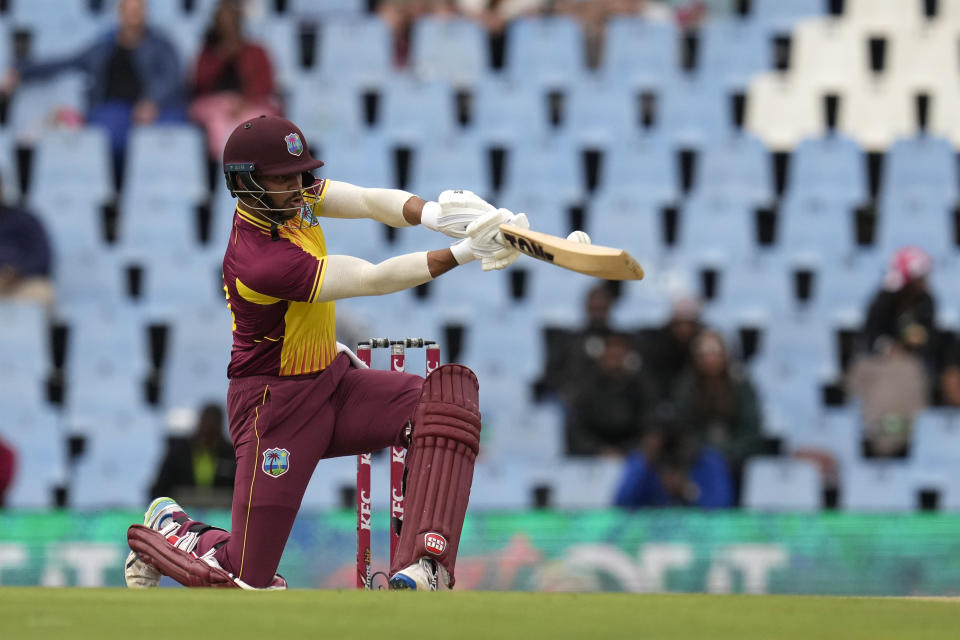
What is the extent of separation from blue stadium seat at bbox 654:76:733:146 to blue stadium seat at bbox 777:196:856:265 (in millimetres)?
835

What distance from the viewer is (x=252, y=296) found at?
531cm

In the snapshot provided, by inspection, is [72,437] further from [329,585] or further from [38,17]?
[38,17]

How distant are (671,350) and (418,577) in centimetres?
466

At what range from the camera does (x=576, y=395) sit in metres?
9.25

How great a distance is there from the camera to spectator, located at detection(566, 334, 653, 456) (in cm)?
912

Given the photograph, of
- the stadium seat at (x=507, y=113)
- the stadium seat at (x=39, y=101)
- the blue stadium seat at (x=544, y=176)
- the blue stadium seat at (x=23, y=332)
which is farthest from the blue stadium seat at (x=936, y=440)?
the stadium seat at (x=39, y=101)

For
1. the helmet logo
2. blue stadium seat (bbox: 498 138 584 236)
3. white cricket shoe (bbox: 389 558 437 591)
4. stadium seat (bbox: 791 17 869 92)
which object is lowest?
white cricket shoe (bbox: 389 558 437 591)

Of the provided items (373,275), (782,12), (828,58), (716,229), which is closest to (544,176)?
(716,229)

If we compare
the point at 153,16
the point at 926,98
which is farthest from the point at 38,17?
the point at 926,98

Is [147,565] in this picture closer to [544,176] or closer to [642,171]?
[544,176]

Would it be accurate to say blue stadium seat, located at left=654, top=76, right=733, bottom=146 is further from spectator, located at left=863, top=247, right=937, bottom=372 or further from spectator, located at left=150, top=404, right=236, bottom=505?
spectator, located at left=150, top=404, right=236, bottom=505

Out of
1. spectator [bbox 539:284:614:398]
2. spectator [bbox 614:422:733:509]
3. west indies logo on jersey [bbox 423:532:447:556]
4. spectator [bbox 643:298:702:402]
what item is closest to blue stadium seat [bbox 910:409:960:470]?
spectator [bbox 614:422:733:509]

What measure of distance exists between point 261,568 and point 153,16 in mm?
7370

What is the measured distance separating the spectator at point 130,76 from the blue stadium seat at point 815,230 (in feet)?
14.0
